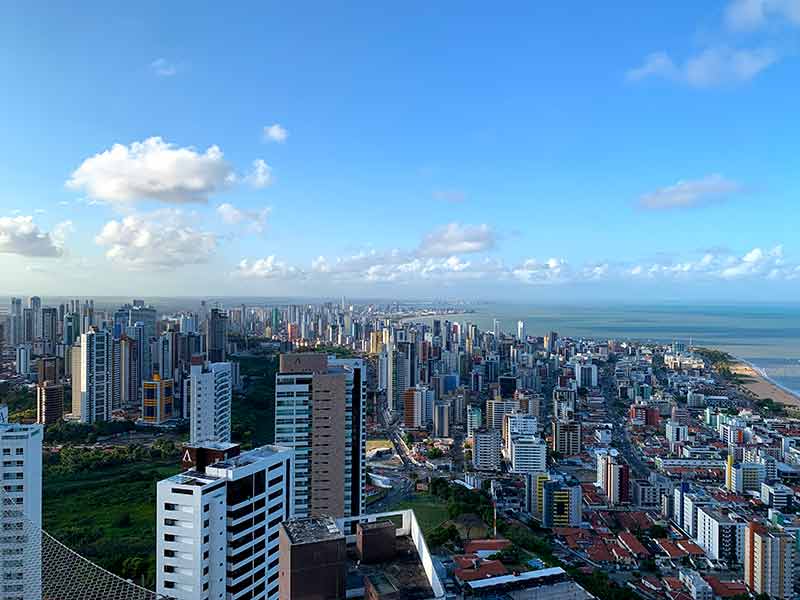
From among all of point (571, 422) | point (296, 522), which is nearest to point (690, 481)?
point (571, 422)

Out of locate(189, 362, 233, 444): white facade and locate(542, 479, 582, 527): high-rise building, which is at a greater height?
locate(189, 362, 233, 444): white facade

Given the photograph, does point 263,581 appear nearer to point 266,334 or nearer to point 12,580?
point 12,580

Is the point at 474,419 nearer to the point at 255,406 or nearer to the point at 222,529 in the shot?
the point at 255,406

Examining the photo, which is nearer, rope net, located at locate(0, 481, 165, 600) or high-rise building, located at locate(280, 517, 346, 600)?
high-rise building, located at locate(280, 517, 346, 600)

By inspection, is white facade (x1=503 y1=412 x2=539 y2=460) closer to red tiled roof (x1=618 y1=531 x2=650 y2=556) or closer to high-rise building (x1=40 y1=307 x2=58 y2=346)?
red tiled roof (x1=618 y1=531 x2=650 y2=556)

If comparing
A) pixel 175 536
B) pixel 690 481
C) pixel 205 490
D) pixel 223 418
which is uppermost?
pixel 205 490

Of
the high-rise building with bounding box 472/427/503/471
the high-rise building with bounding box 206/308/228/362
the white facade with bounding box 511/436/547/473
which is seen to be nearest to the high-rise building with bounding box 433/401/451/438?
the high-rise building with bounding box 472/427/503/471
